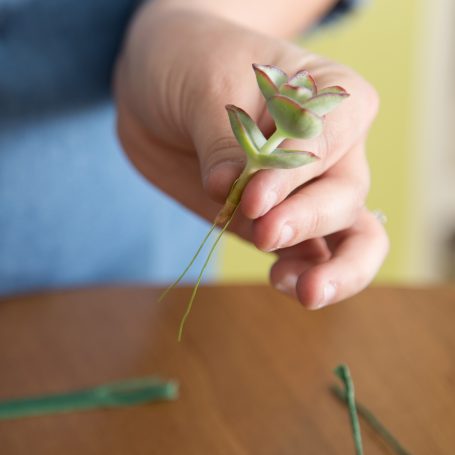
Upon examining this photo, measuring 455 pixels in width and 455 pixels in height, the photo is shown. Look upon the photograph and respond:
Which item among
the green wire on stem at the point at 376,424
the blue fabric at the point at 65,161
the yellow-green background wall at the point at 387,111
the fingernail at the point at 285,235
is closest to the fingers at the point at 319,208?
the fingernail at the point at 285,235

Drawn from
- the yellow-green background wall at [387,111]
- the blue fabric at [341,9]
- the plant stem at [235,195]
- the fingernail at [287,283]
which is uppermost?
the plant stem at [235,195]

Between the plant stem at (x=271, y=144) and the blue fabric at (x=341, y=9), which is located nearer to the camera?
the plant stem at (x=271, y=144)

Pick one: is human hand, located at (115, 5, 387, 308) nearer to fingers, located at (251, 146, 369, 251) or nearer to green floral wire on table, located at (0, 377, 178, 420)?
fingers, located at (251, 146, 369, 251)

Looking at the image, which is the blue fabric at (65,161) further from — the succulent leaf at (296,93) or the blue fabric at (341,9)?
the succulent leaf at (296,93)

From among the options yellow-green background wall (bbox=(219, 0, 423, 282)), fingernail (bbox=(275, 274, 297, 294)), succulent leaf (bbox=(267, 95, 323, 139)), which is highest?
succulent leaf (bbox=(267, 95, 323, 139))

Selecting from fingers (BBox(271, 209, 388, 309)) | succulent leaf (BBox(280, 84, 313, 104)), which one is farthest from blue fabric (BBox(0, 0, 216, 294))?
succulent leaf (BBox(280, 84, 313, 104))

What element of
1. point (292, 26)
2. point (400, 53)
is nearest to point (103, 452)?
point (292, 26)

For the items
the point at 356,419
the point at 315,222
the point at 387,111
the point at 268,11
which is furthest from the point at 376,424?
the point at 387,111
